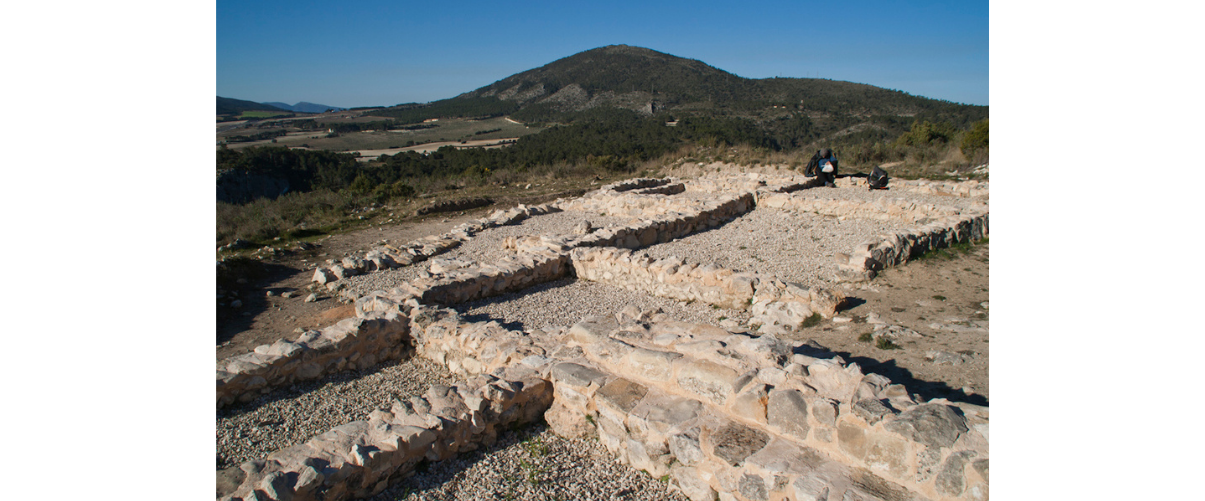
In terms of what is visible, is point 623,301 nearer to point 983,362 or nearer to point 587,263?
point 587,263

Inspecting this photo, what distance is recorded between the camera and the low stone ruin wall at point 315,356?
4480 mm

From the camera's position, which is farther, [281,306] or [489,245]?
[489,245]

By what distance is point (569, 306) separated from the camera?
6652 mm

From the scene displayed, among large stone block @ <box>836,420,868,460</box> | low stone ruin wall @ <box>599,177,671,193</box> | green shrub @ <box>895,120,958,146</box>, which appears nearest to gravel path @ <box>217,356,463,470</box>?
large stone block @ <box>836,420,868,460</box>

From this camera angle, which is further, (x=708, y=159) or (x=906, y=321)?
(x=708, y=159)

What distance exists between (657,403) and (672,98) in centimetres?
6331

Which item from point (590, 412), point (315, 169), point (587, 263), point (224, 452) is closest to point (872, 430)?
point (590, 412)

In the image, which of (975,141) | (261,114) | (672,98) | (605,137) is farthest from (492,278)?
(672,98)

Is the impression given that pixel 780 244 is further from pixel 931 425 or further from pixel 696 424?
pixel 931 425

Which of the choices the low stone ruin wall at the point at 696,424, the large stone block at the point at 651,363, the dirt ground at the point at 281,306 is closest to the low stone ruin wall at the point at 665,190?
the dirt ground at the point at 281,306

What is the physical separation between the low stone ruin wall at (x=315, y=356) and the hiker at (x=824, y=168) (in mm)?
13750

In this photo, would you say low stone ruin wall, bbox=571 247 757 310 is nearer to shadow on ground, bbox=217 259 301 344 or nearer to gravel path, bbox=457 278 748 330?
gravel path, bbox=457 278 748 330

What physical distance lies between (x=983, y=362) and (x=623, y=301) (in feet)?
12.5

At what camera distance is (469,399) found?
149 inches
